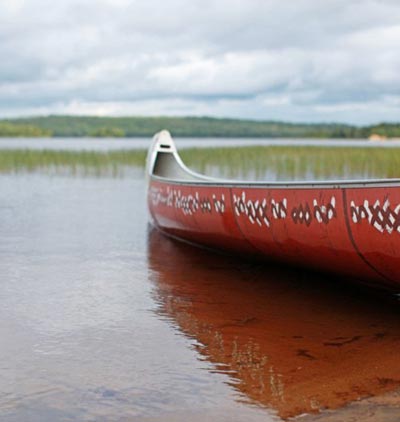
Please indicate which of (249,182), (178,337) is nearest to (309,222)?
(249,182)

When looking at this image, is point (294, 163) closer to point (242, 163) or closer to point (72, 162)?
point (242, 163)

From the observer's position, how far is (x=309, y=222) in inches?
253

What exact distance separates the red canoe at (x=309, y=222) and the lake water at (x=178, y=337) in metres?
0.36

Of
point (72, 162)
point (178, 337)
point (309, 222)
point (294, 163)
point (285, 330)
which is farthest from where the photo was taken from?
point (72, 162)

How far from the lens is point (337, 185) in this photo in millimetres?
5988

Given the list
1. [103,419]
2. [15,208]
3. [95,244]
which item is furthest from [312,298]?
[15,208]

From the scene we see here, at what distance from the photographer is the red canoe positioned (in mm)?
5691

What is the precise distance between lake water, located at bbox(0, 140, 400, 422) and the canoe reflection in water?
1 cm

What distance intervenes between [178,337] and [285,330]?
818 mm

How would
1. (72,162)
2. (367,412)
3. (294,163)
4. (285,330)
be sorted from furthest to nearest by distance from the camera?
(72,162) < (294,163) < (285,330) < (367,412)

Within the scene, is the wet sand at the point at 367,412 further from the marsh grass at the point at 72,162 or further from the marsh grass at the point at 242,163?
the marsh grass at the point at 72,162

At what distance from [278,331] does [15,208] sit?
952cm

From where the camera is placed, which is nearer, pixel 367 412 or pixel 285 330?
pixel 367 412

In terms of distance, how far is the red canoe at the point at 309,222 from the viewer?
5691 millimetres
